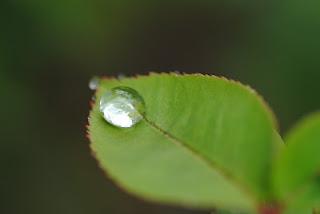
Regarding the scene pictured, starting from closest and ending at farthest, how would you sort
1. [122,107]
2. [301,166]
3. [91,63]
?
[301,166] → [122,107] → [91,63]

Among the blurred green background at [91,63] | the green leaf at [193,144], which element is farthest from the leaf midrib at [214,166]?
the blurred green background at [91,63]

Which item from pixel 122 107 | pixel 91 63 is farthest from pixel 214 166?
pixel 91 63

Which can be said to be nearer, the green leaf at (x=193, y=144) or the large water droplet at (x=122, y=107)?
the green leaf at (x=193, y=144)

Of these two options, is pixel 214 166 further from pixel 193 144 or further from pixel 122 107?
pixel 122 107

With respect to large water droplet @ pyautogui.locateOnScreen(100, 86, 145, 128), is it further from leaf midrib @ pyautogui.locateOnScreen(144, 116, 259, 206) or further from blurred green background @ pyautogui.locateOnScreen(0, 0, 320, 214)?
blurred green background @ pyautogui.locateOnScreen(0, 0, 320, 214)

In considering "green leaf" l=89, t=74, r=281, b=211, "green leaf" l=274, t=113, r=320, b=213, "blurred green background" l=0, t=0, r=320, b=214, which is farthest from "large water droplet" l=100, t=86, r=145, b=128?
"blurred green background" l=0, t=0, r=320, b=214

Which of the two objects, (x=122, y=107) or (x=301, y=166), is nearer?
(x=301, y=166)

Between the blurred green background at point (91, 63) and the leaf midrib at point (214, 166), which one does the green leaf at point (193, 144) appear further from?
the blurred green background at point (91, 63)

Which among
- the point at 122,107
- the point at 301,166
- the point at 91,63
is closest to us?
the point at 301,166
